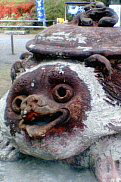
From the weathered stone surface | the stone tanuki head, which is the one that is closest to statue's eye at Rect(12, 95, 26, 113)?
the stone tanuki head

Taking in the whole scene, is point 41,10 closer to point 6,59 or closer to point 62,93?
point 6,59

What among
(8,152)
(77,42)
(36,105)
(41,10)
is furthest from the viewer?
(41,10)

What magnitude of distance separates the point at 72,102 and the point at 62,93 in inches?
3.2

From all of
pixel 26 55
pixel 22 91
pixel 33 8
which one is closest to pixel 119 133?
pixel 22 91

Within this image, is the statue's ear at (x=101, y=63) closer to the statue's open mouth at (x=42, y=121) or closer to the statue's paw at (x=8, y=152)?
the statue's open mouth at (x=42, y=121)

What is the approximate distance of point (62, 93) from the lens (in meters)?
2.09

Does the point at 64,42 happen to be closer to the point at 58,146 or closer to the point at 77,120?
the point at 77,120

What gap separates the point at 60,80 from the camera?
2088 mm

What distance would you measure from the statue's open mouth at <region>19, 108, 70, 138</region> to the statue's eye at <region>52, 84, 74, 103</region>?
2.8 inches

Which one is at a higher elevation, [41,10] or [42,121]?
[41,10]

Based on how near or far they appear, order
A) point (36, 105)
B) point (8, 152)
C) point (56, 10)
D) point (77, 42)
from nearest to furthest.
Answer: point (36, 105), point (77, 42), point (8, 152), point (56, 10)

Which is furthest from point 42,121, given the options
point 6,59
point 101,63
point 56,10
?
point 56,10

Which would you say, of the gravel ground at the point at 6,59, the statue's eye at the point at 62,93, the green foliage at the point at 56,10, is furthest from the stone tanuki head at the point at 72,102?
the green foliage at the point at 56,10

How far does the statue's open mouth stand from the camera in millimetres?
2014
